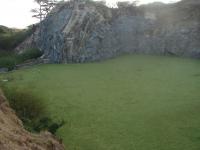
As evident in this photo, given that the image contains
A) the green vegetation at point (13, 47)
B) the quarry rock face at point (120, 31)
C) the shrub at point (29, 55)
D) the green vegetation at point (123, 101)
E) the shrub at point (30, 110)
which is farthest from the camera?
the green vegetation at point (13, 47)

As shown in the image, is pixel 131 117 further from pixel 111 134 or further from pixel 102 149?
pixel 102 149

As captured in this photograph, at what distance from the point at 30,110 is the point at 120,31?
25729 mm

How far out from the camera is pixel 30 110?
19.6 metres

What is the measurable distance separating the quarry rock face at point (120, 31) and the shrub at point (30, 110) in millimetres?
19554

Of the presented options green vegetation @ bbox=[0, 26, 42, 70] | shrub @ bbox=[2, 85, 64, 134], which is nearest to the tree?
green vegetation @ bbox=[0, 26, 42, 70]

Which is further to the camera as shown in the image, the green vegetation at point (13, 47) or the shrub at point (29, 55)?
the green vegetation at point (13, 47)

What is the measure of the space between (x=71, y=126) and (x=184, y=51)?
24.1 metres

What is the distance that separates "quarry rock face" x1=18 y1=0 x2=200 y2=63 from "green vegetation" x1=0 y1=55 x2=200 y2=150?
296 cm

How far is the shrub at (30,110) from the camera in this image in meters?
17.2

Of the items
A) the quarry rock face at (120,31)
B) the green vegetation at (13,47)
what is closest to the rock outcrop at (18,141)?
the quarry rock face at (120,31)

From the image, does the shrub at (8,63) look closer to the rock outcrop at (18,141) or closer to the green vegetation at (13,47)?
the green vegetation at (13,47)

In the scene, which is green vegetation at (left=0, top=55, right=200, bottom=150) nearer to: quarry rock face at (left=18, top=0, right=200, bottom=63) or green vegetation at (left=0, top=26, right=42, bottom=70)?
quarry rock face at (left=18, top=0, right=200, bottom=63)

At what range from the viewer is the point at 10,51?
5366 centimetres

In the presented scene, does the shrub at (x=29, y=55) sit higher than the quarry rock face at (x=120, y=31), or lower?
lower
